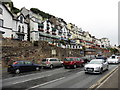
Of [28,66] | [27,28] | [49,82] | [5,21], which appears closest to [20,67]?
[28,66]

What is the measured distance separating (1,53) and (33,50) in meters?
7.93

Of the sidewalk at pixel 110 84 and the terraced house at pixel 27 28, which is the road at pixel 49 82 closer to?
the sidewalk at pixel 110 84

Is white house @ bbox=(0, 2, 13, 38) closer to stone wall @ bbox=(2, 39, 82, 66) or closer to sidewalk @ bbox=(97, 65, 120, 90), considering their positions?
stone wall @ bbox=(2, 39, 82, 66)

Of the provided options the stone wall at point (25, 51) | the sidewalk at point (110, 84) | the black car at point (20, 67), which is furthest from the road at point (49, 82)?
the stone wall at point (25, 51)

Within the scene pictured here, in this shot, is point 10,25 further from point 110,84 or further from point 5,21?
point 110,84

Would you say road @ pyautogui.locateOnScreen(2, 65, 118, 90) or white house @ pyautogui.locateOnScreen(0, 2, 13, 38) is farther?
white house @ pyautogui.locateOnScreen(0, 2, 13, 38)

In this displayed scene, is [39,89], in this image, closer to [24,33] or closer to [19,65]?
[19,65]

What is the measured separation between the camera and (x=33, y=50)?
2894cm

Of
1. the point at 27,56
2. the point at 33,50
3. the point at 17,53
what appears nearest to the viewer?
the point at 17,53

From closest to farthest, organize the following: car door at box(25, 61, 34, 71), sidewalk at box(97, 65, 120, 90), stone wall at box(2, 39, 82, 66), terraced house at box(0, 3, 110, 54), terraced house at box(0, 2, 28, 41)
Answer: sidewalk at box(97, 65, 120, 90), car door at box(25, 61, 34, 71), stone wall at box(2, 39, 82, 66), terraced house at box(0, 2, 28, 41), terraced house at box(0, 3, 110, 54)

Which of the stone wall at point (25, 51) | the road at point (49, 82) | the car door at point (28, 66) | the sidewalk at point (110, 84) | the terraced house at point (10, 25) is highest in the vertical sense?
the terraced house at point (10, 25)

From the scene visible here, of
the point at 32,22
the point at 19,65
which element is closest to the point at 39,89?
the point at 19,65

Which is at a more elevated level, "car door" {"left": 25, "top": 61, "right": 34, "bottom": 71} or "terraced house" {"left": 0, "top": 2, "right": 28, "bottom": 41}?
"terraced house" {"left": 0, "top": 2, "right": 28, "bottom": 41}

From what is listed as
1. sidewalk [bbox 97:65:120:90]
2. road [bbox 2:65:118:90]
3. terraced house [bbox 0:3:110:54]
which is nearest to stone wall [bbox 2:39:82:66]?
terraced house [bbox 0:3:110:54]
